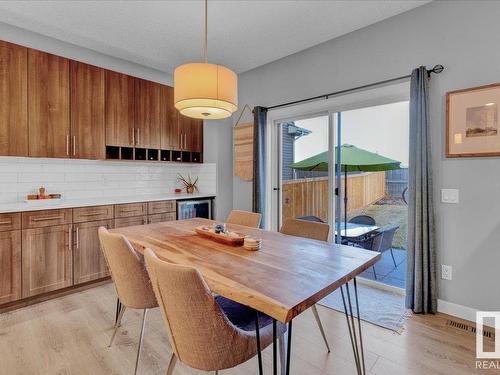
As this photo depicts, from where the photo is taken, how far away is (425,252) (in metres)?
2.41

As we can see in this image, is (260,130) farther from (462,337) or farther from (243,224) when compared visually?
(462,337)

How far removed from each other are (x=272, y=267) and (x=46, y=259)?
2524 mm

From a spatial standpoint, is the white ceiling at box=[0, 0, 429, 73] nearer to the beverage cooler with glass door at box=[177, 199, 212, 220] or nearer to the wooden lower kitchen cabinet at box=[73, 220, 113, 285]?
the beverage cooler with glass door at box=[177, 199, 212, 220]

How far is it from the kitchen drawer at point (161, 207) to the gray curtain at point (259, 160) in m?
1.11

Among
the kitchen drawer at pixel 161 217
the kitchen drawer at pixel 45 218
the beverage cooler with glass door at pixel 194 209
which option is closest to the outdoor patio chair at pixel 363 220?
the beverage cooler with glass door at pixel 194 209

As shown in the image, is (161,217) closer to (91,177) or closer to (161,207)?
(161,207)

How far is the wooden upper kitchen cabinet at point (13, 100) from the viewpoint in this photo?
2611 millimetres

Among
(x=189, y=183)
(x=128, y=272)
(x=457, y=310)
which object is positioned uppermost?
(x=189, y=183)

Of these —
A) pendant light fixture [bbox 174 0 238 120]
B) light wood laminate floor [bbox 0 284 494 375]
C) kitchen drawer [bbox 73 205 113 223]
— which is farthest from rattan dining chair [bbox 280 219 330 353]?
kitchen drawer [bbox 73 205 113 223]

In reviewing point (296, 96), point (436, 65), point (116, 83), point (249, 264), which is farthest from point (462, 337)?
point (116, 83)

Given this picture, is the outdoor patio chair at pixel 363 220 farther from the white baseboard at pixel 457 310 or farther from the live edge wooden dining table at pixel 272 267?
the live edge wooden dining table at pixel 272 267

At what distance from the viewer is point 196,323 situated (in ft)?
3.56

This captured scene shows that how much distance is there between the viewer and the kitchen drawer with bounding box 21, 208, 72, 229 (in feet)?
8.49

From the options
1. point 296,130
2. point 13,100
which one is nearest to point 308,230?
point 296,130
